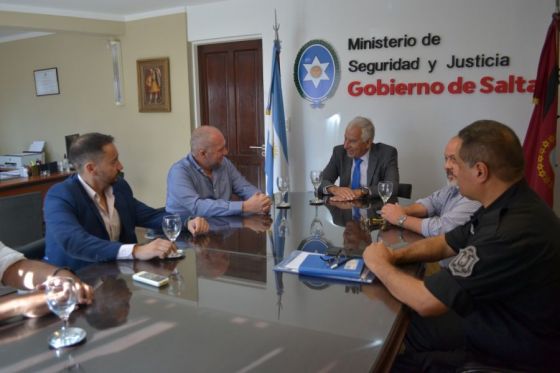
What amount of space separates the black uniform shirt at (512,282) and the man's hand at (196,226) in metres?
1.13

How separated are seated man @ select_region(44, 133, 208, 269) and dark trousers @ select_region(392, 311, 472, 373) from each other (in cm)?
95

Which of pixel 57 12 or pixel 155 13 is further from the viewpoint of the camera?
pixel 155 13

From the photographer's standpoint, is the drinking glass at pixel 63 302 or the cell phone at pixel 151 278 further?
the cell phone at pixel 151 278

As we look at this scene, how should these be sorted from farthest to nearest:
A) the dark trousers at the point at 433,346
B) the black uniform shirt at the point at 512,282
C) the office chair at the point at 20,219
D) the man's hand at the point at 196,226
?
the office chair at the point at 20,219
the man's hand at the point at 196,226
the dark trousers at the point at 433,346
the black uniform shirt at the point at 512,282

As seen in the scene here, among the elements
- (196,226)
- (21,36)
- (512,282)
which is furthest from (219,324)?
(21,36)

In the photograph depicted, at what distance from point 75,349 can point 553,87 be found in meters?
3.59

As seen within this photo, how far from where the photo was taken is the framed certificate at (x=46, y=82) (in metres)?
6.25

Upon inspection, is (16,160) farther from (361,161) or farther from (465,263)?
(465,263)

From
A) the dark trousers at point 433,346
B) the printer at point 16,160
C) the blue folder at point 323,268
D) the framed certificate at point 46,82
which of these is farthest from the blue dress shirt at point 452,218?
the framed certificate at point 46,82

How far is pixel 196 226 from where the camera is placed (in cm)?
208

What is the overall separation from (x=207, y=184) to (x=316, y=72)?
226 cm

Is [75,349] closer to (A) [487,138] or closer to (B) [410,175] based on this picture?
(A) [487,138]

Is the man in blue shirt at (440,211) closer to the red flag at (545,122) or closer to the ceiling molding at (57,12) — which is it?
the red flag at (545,122)

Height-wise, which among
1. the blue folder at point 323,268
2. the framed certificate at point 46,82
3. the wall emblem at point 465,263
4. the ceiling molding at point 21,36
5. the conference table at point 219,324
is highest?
the ceiling molding at point 21,36
